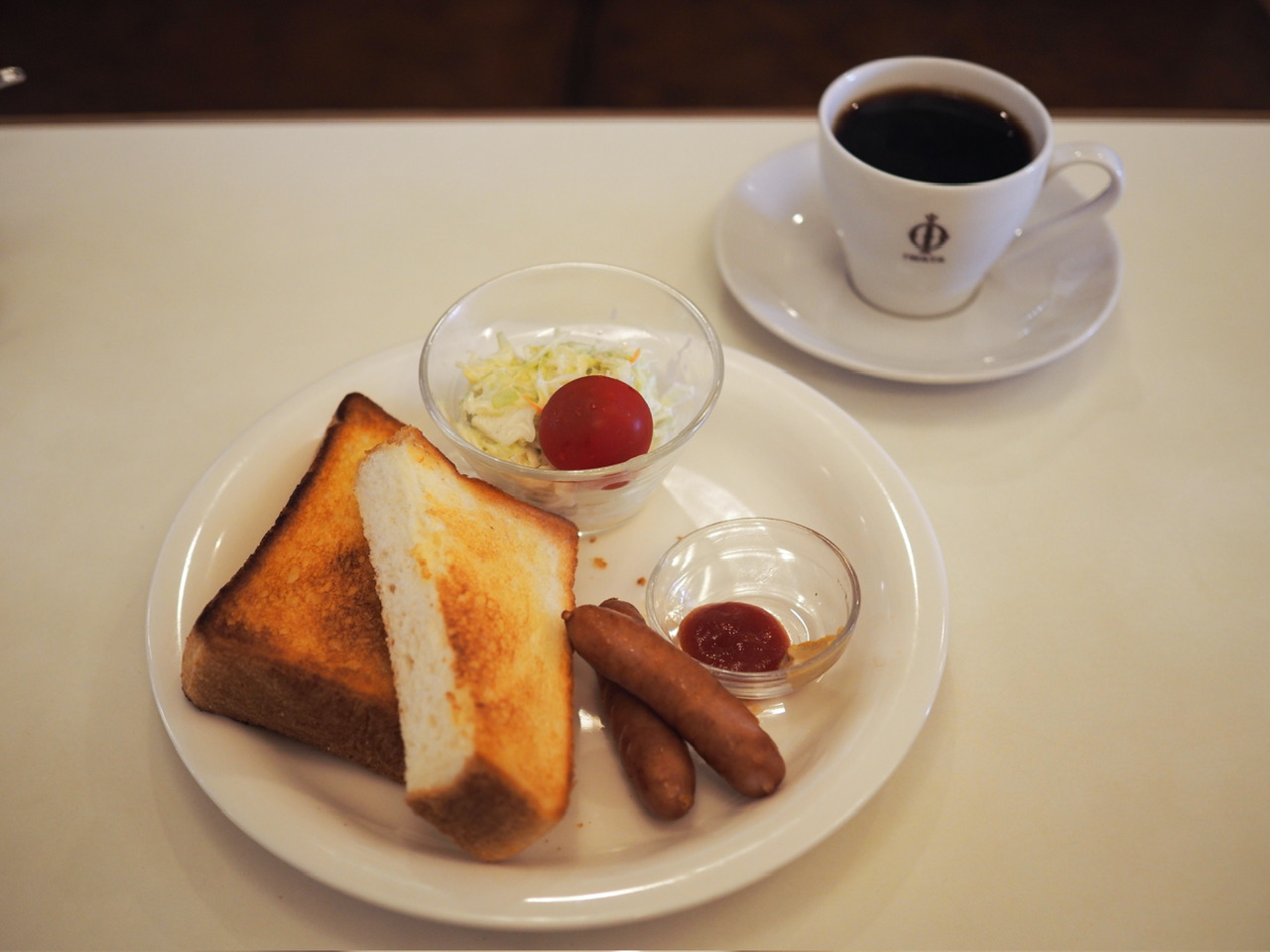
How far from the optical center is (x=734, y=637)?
1787mm

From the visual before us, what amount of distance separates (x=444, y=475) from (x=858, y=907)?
104 centimetres

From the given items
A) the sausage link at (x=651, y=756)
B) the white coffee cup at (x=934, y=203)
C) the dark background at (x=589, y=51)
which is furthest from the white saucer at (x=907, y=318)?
Result: the dark background at (x=589, y=51)

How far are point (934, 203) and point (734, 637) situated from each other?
107cm

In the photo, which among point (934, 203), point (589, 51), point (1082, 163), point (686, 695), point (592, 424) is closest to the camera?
point (686, 695)

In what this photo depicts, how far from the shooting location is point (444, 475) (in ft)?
5.94

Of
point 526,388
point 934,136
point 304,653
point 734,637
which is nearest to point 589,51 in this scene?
point 934,136

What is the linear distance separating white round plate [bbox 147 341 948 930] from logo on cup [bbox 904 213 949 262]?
1.42ft

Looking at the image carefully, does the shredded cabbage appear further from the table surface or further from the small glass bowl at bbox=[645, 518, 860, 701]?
the table surface

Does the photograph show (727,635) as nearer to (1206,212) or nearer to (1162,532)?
(1162,532)

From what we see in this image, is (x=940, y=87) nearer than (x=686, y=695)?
No

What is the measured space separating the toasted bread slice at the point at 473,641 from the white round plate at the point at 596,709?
0.10 m

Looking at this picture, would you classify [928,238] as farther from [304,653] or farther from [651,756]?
[304,653]

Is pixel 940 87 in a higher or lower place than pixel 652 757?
higher

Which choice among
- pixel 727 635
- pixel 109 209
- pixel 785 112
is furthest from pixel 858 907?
pixel 109 209
